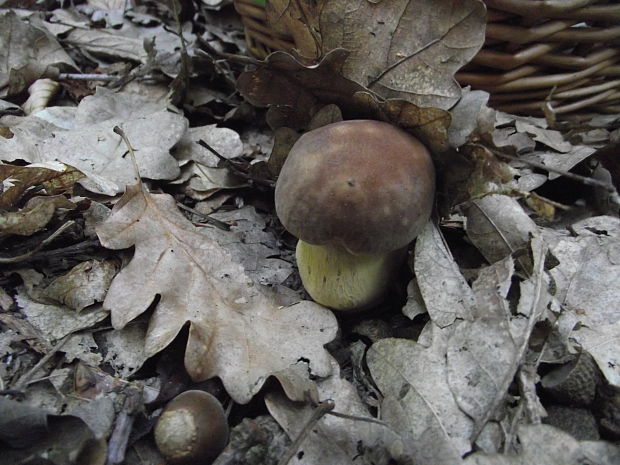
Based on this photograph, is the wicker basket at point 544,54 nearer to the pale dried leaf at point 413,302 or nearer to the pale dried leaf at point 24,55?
Result: the pale dried leaf at point 413,302

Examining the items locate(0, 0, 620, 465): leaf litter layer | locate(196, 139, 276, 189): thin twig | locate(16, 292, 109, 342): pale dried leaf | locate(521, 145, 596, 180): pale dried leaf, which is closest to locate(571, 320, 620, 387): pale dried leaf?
locate(0, 0, 620, 465): leaf litter layer

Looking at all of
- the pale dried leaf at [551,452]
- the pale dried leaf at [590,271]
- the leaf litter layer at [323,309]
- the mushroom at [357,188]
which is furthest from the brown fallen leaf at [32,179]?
the pale dried leaf at [590,271]

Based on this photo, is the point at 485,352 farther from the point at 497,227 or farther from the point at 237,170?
the point at 237,170

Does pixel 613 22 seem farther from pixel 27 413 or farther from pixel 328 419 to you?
pixel 27 413

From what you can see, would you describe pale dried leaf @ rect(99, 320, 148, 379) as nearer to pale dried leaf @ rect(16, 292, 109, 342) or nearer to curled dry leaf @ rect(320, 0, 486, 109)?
pale dried leaf @ rect(16, 292, 109, 342)

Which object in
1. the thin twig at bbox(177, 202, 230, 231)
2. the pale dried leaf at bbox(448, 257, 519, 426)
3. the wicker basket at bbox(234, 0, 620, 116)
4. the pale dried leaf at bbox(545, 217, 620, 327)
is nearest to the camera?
the pale dried leaf at bbox(448, 257, 519, 426)

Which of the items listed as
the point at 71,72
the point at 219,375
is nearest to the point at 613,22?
the point at 219,375
